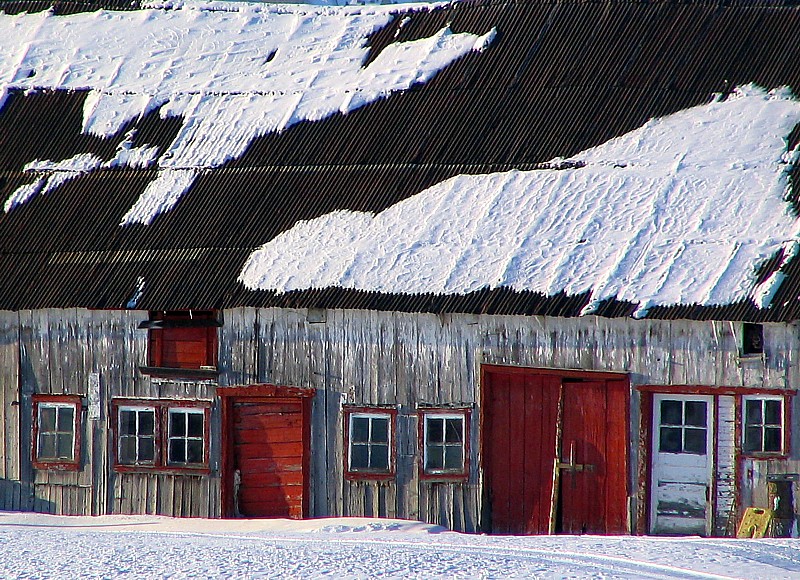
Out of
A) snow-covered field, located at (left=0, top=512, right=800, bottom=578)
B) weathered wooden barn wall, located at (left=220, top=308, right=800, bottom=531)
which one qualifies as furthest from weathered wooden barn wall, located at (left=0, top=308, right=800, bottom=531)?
snow-covered field, located at (left=0, top=512, right=800, bottom=578)

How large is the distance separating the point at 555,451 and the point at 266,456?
138 inches

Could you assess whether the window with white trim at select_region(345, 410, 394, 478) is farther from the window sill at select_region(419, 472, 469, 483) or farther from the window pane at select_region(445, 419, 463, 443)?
the window pane at select_region(445, 419, 463, 443)

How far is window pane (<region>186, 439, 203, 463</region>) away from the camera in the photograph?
14.3m

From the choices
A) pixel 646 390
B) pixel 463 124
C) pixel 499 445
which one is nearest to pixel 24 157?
pixel 463 124

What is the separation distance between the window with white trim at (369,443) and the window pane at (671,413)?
10.2 feet

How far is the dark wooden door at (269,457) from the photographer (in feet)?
46.0

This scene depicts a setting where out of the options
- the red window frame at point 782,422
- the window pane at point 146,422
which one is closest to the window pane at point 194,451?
the window pane at point 146,422

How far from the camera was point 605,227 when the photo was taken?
1370 centimetres

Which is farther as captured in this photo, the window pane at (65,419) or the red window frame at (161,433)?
the window pane at (65,419)

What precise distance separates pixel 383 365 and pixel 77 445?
160 inches

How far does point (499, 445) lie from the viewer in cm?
1355

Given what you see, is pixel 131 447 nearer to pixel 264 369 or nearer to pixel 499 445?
pixel 264 369

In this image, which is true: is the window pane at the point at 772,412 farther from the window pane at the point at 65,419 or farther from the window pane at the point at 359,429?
the window pane at the point at 65,419

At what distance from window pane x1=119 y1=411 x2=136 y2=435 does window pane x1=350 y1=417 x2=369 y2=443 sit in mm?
2810
